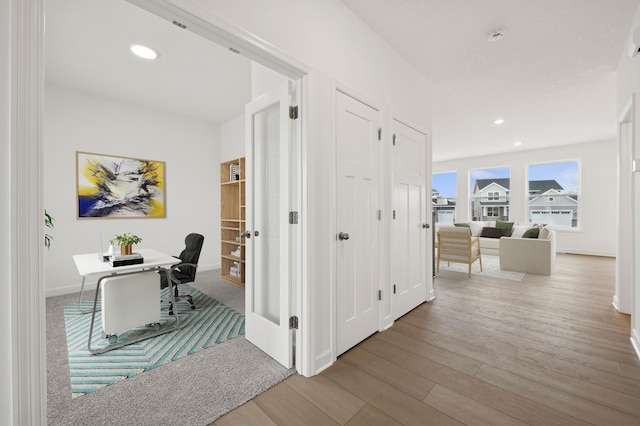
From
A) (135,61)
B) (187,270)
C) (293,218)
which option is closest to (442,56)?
(293,218)

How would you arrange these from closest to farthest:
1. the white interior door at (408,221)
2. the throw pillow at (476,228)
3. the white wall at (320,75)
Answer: the white wall at (320,75)
the white interior door at (408,221)
the throw pillow at (476,228)

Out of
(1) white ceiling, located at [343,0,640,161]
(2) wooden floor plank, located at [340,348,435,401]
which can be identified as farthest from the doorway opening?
(1) white ceiling, located at [343,0,640,161]

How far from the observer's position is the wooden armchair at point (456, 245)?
14.5 feet

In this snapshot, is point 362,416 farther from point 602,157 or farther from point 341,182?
point 602,157

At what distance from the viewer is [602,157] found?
647 cm

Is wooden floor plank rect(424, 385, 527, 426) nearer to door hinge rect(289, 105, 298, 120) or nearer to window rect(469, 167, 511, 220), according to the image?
door hinge rect(289, 105, 298, 120)

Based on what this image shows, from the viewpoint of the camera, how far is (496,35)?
243cm

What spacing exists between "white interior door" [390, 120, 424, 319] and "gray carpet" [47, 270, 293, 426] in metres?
1.44

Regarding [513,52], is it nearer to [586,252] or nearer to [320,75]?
[320,75]

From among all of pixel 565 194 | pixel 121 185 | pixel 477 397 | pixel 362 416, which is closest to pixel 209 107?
pixel 121 185

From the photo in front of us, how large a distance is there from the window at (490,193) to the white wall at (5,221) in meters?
9.50

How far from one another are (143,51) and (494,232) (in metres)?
7.91

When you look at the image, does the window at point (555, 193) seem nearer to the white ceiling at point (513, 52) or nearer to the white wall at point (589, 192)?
the white wall at point (589, 192)

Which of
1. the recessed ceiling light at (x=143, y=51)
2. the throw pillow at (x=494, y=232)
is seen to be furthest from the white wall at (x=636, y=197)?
the throw pillow at (x=494, y=232)
